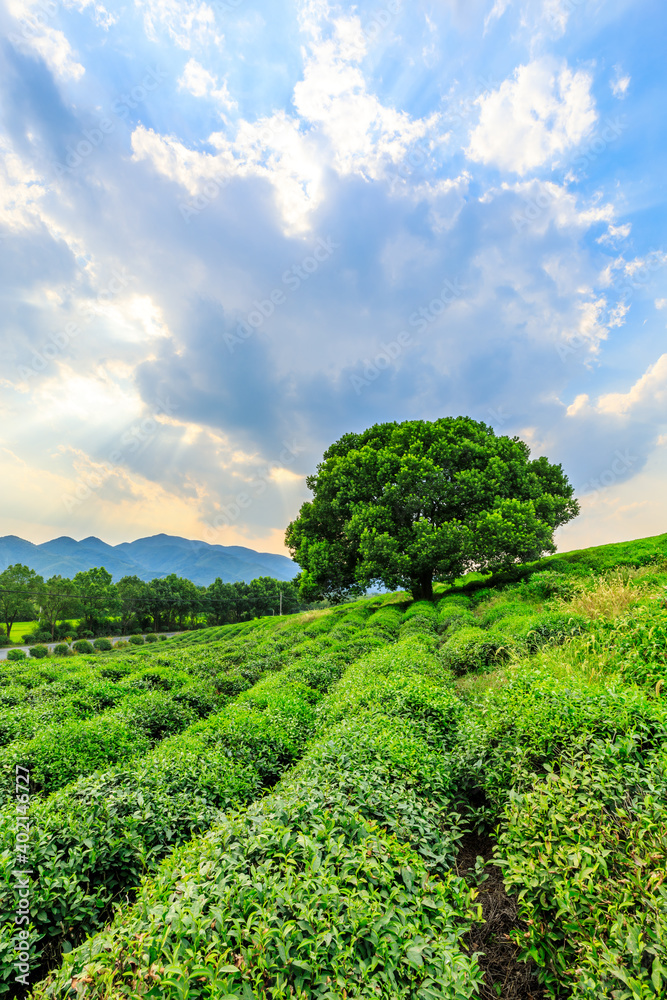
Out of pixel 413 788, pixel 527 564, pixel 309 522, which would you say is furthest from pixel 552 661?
pixel 309 522

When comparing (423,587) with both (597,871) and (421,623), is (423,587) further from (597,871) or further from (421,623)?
(597,871)

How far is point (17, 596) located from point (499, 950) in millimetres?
80452

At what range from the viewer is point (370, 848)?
3.13 meters

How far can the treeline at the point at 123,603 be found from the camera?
6419 cm

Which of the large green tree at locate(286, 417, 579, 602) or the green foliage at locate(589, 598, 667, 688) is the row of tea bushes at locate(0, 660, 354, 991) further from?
the large green tree at locate(286, 417, 579, 602)

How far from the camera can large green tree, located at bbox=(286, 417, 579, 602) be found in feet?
75.6

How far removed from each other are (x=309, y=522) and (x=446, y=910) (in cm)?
2695

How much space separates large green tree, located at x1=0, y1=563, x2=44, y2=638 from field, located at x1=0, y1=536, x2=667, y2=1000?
68.0 m

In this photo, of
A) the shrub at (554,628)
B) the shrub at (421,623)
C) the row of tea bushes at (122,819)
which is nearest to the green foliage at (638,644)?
the shrub at (554,628)

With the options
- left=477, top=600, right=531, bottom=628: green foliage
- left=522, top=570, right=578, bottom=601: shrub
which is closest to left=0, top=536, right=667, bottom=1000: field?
left=477, top=600, right=531, bottom=628: green foliage

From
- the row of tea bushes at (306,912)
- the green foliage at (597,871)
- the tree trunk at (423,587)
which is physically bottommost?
the green foliage at (597,871)

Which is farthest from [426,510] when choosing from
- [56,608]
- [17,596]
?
[17,596]

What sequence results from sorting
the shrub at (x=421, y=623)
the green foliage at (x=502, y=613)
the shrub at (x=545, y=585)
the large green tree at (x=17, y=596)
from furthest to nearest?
the large green tree at (x=17, y=596) → the shrub at (x=545, y=585) → the shrub at (x=421, y=623) → the green foliage at (x=502, y=613)

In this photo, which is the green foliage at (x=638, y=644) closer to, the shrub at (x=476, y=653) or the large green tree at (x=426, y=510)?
the shrub at (x=476, y=653)
